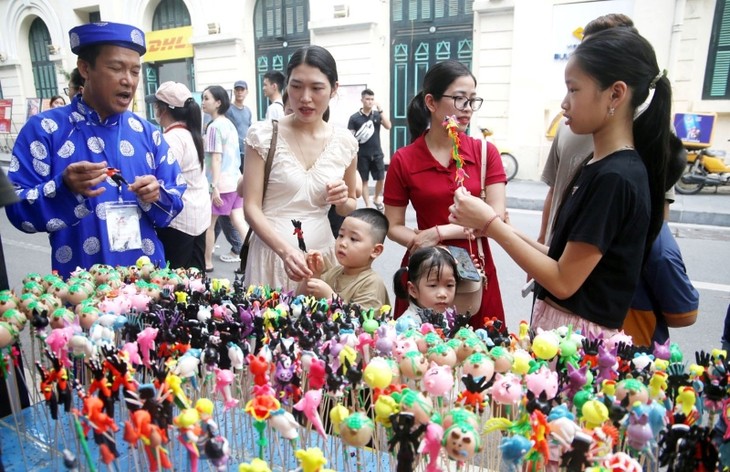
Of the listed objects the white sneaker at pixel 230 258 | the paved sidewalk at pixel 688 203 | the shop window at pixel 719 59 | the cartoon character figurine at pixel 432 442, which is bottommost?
the white sneaker at pixel 230 258

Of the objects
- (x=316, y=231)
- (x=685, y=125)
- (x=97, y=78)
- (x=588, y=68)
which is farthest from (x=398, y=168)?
(x=685, y=125)

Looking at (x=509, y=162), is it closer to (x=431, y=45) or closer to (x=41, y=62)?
(x=431, y=45)

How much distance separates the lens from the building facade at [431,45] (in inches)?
297

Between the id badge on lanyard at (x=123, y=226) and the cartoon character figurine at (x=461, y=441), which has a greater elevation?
the id badge on lanyard at (x=123, y=226)

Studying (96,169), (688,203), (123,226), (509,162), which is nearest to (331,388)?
(96,169)

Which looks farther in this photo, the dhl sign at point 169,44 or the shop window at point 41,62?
the shop window at point 41,62

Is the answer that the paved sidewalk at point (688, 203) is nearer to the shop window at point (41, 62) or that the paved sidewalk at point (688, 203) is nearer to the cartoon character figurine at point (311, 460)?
the cartoon character figurine at point (311, 460)

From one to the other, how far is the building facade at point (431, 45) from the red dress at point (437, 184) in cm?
476

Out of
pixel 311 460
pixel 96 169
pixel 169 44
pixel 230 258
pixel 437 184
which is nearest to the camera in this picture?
pixel 311 460

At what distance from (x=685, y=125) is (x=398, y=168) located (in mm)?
7252

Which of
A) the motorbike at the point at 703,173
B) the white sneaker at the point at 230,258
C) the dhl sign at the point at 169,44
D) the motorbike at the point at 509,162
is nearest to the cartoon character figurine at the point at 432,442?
the white sneaker at the point at 230,258

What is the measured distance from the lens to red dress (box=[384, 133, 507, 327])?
6.37ft

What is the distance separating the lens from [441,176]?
6.39 feet

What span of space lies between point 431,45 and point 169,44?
267 inches
